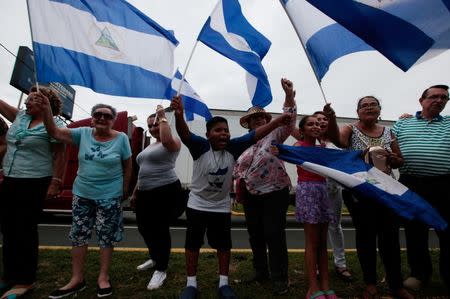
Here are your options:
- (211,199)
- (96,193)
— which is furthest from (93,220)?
(211,199)

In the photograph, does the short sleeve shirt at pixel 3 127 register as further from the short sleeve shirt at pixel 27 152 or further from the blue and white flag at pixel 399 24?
the blue and white flag at pixel 399 24

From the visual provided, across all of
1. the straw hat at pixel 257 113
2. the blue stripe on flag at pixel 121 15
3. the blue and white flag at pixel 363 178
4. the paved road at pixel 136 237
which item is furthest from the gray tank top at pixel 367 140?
the paved road at pixel 136 237

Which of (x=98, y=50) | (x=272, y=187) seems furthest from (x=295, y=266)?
(x=98, y=50)

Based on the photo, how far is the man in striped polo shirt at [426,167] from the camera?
3.06m

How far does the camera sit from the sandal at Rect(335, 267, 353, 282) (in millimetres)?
3533

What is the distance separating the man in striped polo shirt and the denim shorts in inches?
115

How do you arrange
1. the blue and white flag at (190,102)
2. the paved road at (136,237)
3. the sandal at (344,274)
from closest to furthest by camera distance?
1. the sandal at (344,274)
2. the blue and white flag at (190,102)
3. the paved road at (136,237)

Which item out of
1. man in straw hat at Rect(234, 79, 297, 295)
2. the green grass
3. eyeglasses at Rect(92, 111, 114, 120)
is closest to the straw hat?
man in straw hat at Rect(234, 79, 297, 295)

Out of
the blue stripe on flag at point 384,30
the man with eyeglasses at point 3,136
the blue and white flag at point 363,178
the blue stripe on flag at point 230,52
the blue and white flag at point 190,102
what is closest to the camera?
the blue and white flag at point 363,178

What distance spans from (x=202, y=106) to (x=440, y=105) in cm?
300

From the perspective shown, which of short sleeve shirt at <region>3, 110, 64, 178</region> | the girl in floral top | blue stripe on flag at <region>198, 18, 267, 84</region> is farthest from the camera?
blue stripe on flag at <region>198, 18, 267, 84</region>

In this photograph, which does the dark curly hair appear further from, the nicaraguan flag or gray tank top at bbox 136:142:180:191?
the nicaraguan flag

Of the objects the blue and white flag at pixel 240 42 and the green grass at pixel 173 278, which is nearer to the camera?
the green grass at pixel 173 278

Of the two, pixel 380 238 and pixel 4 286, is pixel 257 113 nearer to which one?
pixel 380 238
